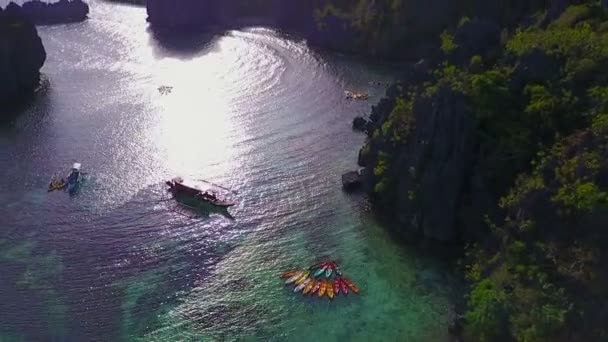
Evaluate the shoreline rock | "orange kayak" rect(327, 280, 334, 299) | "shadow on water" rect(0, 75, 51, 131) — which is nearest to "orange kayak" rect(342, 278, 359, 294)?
"orange kayak" rect(327, 280, 334, 299)

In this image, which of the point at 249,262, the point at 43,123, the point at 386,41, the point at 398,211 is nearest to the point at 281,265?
the point at 249,262

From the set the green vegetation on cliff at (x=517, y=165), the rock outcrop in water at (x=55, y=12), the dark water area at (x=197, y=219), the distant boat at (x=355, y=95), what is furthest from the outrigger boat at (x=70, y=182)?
the rock outcrop in water at (x=55, y=12)

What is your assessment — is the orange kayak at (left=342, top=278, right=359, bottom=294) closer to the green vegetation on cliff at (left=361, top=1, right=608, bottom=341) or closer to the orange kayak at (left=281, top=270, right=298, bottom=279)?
the orange kayak at (left=281, top=270, right=298, bottom=279)

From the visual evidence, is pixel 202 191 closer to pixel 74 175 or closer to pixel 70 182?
pixel 70 182

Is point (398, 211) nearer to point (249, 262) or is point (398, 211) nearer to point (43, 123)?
point (249, 262)

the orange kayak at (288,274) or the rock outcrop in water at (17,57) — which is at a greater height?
the orange kayak at (288,274)

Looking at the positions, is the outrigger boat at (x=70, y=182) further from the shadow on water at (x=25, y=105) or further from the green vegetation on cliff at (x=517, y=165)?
the green vegetation on cliff at (x=517, y=165)
